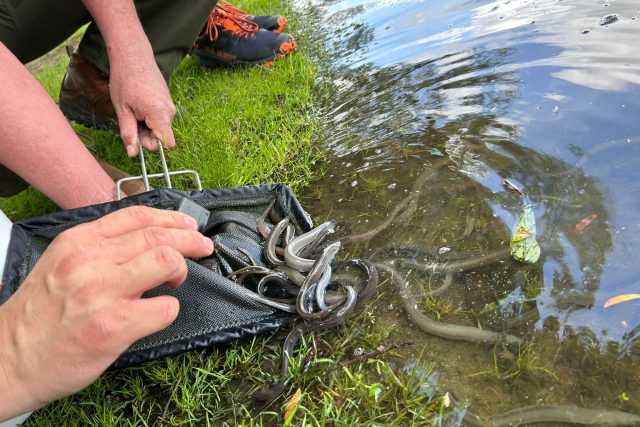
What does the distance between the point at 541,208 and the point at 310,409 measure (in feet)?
3.84

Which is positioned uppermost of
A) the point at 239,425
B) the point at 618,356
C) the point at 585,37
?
the point at 585,37

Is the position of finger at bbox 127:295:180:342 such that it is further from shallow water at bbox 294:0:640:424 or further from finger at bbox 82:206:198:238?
shallow water at bbox 294:0:640:424

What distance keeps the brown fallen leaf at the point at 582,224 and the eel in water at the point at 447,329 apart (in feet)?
1.76

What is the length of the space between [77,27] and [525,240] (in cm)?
257

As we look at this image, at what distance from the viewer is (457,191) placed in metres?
2.09

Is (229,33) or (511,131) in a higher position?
(229,33)

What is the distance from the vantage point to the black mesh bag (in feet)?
5.22

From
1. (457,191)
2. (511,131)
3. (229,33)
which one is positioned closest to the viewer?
(457,191)

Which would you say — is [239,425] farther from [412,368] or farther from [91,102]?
[91,102]

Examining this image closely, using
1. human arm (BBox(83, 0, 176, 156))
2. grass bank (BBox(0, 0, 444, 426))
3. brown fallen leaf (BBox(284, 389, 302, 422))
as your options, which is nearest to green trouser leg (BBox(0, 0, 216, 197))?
human arm (BBox(83, 0, 176, 156))

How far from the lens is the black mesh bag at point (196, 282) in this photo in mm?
1591

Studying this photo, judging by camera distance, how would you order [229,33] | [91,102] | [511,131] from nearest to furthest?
[511,131], [91,102], [229,33]

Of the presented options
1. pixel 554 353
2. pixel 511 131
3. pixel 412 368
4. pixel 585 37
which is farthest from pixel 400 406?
pixel 585 37

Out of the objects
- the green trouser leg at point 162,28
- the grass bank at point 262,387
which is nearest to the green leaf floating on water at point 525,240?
the grass bank at point 262,387
